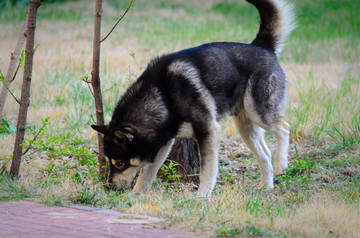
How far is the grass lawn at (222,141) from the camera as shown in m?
4.03

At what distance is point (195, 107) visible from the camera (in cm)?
507

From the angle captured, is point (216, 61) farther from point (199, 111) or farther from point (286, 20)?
point (286, 20)

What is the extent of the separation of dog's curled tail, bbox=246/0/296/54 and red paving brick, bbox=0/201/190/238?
3.13 metres

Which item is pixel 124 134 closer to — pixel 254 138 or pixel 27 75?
pixel 27 75

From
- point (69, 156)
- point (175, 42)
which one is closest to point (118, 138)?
point (69, 156)

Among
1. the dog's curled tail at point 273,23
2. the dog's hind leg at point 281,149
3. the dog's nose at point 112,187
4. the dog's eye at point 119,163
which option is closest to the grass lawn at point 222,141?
the dog's nose at point 112,187

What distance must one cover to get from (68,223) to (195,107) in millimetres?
1945

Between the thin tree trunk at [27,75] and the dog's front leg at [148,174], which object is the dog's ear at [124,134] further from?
the thin tree trunk at [27,75]

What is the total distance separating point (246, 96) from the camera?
18.7 feet

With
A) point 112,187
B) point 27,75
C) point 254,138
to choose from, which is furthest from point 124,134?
point 254,138

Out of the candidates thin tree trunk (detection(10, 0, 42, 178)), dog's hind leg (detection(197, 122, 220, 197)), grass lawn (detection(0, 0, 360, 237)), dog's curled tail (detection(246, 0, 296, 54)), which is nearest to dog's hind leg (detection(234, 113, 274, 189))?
grass lawn (detection(0, 0, 360, 237))

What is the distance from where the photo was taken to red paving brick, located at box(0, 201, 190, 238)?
3439 millimetres

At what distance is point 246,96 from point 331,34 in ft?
41.1

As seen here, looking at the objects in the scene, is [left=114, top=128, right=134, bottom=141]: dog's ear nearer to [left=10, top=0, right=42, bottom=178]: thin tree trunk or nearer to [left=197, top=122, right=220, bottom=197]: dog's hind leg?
[left=197, top=122, right=220, bottom=197]: dog's hind leg
